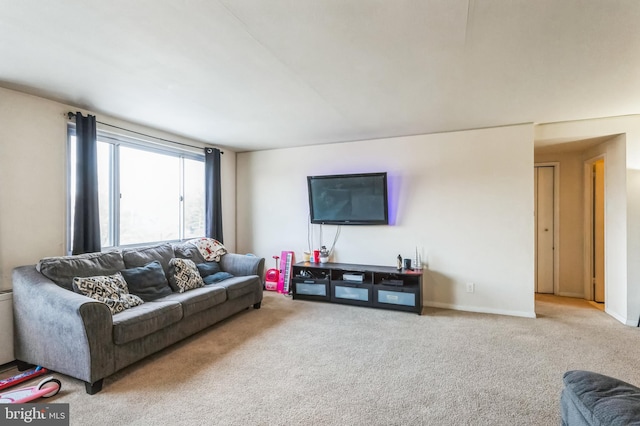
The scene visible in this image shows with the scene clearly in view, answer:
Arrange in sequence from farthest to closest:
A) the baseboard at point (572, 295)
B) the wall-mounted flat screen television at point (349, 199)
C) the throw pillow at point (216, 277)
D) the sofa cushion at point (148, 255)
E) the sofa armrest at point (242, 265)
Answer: the baseboard at point (572, 295)
the wall-mounted flat screen television at point (349, 199)
the sofa armrest at point (242, 265)
the throw pillow at point (216, 277)
the sofa cushion at point (148, 255)

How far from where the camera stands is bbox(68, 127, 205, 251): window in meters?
3.70

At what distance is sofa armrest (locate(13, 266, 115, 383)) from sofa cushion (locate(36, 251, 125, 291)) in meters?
0.09

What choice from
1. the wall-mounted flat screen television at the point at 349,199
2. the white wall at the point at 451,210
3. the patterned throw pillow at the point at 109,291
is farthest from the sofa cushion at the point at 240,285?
the wall-mounted flat screen television at the point at 349,199

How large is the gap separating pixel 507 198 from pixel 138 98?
434 centimetres

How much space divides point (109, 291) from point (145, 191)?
5.64ft

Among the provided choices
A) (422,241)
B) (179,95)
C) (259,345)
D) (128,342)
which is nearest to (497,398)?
(259,345)

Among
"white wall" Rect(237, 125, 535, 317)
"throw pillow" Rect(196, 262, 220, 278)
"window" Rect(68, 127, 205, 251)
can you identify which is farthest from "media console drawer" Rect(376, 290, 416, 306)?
"window" Rect(68, 127, 205, 251)

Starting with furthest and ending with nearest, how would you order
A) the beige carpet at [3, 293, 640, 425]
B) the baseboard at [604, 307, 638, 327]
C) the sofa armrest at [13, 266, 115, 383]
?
the baseboard at [604, 307, 638, 327] → the sofa armrest at [13, 266, 115, 383] → the beige carpet at [3, 293, 640, 425]

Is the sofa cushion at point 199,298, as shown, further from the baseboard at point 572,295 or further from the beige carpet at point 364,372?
the baseboard at point 572,295

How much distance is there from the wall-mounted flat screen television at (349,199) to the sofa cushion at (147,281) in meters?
2.37

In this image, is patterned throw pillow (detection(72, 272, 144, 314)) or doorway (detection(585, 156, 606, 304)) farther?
doorway (detection(585, 156, 606, 304))

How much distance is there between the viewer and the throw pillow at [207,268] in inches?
161

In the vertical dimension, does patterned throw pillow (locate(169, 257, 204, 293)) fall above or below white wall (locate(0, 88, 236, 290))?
below

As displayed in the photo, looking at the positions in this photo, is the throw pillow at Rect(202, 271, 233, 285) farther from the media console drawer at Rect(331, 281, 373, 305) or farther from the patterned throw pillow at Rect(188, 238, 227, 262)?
the media console drawer at Rect(331, 281, 373, 305)
